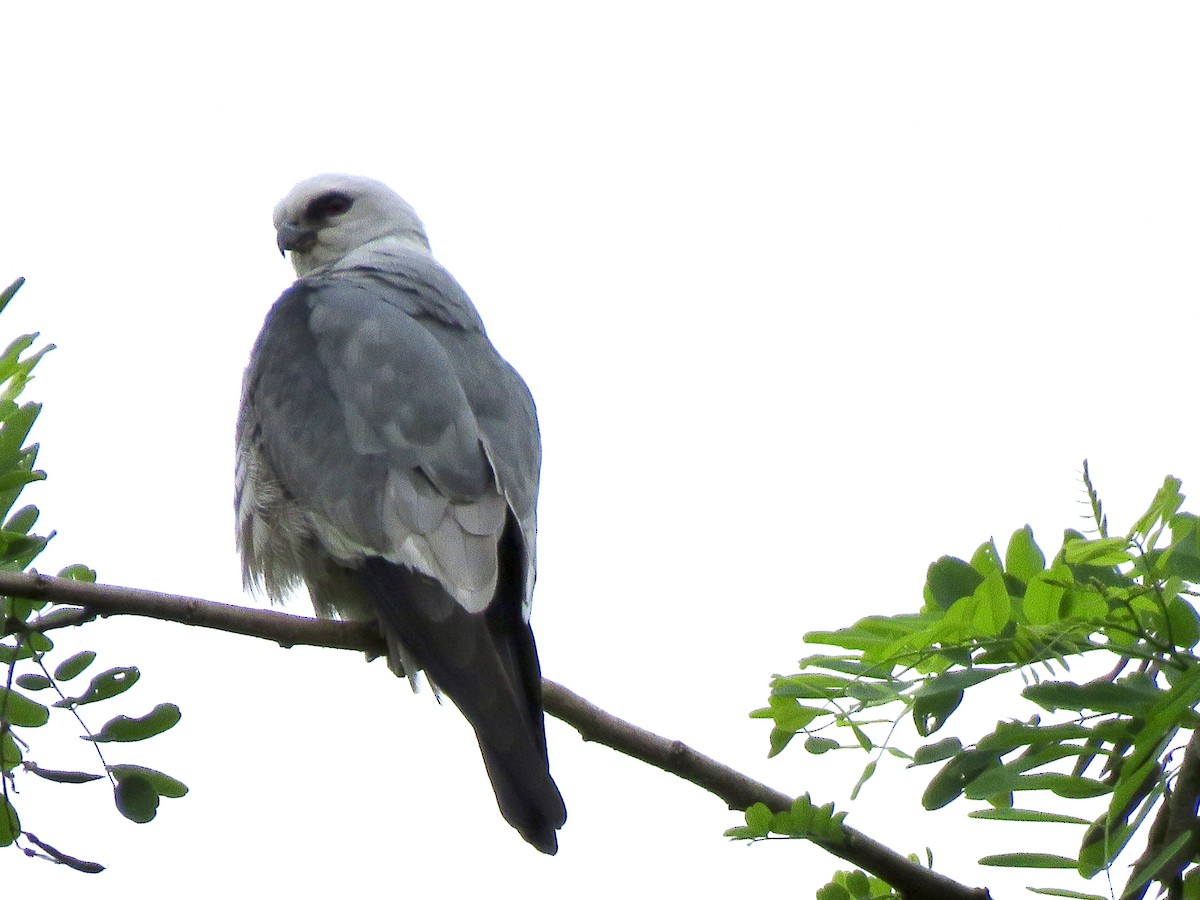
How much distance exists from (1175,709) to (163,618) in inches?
64.3

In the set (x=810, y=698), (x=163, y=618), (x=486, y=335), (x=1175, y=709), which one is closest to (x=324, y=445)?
(x=486, y=335)

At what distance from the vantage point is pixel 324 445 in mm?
3891

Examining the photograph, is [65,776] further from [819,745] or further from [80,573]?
[819,745]

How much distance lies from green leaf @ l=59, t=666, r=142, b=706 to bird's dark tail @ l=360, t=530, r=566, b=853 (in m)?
0.76

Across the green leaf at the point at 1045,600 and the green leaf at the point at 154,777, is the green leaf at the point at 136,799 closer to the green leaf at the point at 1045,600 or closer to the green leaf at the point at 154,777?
the green leaf at the point at 154,777

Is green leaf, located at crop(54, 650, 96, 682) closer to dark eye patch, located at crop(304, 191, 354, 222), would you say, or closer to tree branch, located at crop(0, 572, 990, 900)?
tree branch, located at crop(0, 572, 990, 900)

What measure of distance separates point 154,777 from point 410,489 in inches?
48.2

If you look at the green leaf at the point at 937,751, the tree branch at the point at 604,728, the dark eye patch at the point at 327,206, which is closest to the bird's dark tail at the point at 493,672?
the tree branch at the point at 604,728

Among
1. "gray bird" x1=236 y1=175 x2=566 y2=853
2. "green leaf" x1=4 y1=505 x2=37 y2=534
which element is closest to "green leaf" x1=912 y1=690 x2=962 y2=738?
"gray bird" x1=236 y1=175 x2=566 y2=853

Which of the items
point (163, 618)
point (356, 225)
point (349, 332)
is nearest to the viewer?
point (163, 618)

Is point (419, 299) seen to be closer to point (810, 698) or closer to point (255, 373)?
point (255, 373)

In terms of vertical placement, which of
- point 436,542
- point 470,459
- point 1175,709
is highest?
point 470,459

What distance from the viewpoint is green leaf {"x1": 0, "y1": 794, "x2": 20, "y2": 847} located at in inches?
94.9

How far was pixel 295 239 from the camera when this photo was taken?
571 centimetres
